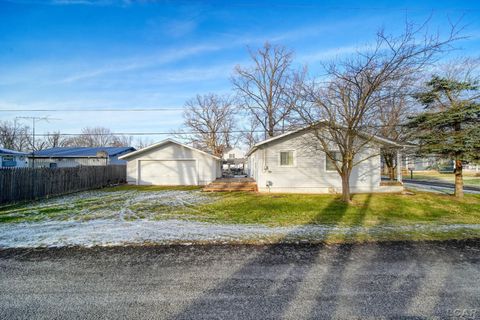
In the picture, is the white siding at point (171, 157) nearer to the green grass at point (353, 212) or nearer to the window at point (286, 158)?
the window at point (286, 158)

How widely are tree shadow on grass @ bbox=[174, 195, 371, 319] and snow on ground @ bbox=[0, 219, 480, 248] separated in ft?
2.70

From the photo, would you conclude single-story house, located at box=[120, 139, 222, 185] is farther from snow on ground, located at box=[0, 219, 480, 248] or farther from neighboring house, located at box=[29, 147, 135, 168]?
snow on ground, located at box=[0, 219, 480, 248]

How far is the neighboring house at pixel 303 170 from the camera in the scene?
12812mm

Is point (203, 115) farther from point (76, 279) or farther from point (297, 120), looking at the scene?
point (76, 279)

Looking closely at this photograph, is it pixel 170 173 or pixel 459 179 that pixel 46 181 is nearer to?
Answer: pixel 170 173

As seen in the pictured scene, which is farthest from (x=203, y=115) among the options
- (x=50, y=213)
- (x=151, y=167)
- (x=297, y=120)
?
(x=50, y=213)

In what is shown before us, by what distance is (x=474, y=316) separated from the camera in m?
2.41

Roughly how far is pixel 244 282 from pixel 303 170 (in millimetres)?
10522

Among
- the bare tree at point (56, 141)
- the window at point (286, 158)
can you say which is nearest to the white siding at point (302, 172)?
the window at point (286, 158)

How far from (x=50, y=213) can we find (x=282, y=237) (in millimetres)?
7862

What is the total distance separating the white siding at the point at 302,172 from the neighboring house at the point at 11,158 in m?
23.3

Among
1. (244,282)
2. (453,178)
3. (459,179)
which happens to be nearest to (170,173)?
(244,282)

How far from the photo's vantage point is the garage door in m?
17.9

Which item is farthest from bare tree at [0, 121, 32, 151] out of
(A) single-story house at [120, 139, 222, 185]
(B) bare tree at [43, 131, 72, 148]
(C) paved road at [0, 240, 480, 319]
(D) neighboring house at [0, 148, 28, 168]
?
(C) paved road at [0, 240, 480, 319]
